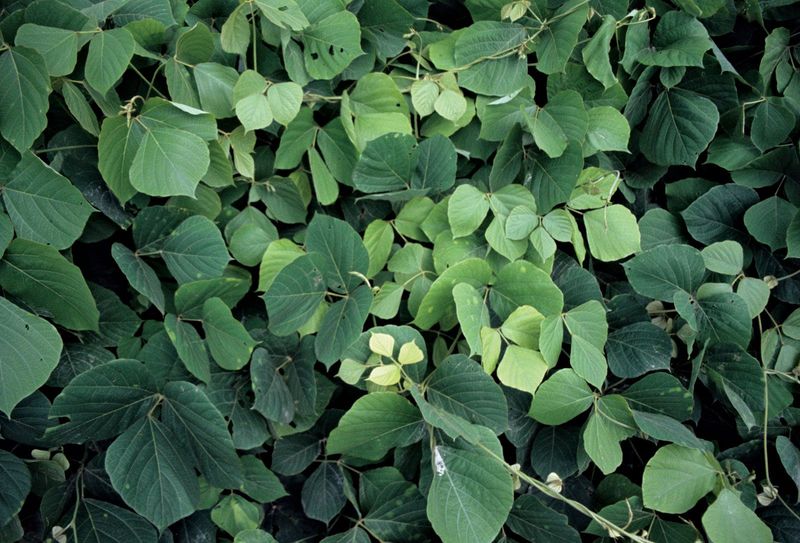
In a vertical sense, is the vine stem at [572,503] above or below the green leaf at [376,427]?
below

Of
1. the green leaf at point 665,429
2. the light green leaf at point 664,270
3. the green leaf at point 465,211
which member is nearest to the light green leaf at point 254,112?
the green leaf at point 465,211

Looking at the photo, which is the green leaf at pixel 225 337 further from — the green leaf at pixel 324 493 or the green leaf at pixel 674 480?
the green leaf at pixel 674 480

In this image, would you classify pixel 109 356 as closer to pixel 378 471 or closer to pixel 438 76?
pixel 378 471

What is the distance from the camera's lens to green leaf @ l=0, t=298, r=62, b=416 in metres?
0.99

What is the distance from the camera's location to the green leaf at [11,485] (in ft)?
3.54

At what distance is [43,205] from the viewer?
1055 millimetres

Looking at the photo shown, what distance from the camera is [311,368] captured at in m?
1.17

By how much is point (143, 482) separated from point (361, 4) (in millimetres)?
887

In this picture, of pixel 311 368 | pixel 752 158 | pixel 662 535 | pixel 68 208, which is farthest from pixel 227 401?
pixel 752 158

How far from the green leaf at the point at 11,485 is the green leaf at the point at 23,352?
153 mm

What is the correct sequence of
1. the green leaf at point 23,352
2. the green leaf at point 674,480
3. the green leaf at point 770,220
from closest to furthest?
the green leaf at point 23,352
the green leaf at point 674,480
the green leaf at point 770,220

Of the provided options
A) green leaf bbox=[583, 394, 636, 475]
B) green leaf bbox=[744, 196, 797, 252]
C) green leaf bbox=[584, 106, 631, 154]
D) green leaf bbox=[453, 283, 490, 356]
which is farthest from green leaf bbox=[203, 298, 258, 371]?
green leaf bbox=[744, 196, 797, 252]

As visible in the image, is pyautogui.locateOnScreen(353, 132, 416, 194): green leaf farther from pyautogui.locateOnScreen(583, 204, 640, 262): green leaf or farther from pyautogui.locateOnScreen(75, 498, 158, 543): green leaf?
pyautogui.locateOnScreen(75, 498, 158, 543): green leaf

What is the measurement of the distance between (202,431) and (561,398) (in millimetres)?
595
